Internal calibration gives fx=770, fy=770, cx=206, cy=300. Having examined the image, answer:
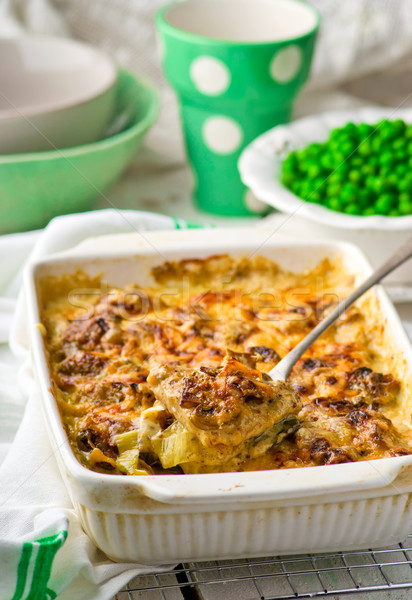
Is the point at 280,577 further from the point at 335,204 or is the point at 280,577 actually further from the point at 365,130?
the point at 365,130

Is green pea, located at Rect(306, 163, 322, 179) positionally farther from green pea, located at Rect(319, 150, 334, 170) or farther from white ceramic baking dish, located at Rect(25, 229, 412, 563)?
white ceramic baking dish, located at Rect(25, 229, 412, 563)

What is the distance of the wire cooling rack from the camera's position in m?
1.66

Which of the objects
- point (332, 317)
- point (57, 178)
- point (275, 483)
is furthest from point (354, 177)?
point (275, 483)

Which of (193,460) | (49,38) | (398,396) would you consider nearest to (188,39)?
(49,38)

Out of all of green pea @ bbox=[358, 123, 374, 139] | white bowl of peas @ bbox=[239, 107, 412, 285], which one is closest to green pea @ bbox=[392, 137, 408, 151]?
white bowl of peas @ bbox=[239, 107, 412, 285]

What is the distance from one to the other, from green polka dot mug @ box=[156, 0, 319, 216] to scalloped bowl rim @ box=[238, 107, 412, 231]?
0.44ft

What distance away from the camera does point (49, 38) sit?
3.48m

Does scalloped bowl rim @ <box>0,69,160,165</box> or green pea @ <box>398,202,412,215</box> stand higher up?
green pea @ <box>398,202,412,215</box>

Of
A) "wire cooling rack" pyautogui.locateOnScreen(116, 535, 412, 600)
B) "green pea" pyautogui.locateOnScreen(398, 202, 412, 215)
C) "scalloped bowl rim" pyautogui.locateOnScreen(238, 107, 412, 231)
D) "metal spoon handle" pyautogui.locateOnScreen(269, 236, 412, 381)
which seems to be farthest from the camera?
"green pea" pyautogui.locateOnScreen(398, 202, 412, 215)

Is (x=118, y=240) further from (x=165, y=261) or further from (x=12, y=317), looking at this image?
(x=12, y=317)

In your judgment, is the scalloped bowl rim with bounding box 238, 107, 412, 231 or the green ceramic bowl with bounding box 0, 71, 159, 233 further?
the green ceramic bowl with bounding box 0, 71, 159, 233

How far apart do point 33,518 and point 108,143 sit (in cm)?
165

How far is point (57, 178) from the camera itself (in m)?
2.90

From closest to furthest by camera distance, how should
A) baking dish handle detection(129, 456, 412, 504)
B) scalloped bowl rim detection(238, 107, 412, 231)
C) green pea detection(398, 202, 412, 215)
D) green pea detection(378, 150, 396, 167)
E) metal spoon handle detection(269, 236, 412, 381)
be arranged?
baking dish handle detection(129, 456, 412, 504), metal spoon handle detection(269, 236, 412, 381), scalloped bowl rim detection(238, 107, 412, 231), green pea detection(398, 202, 412, 215), green pea detection(378, 150, 396, 167)
